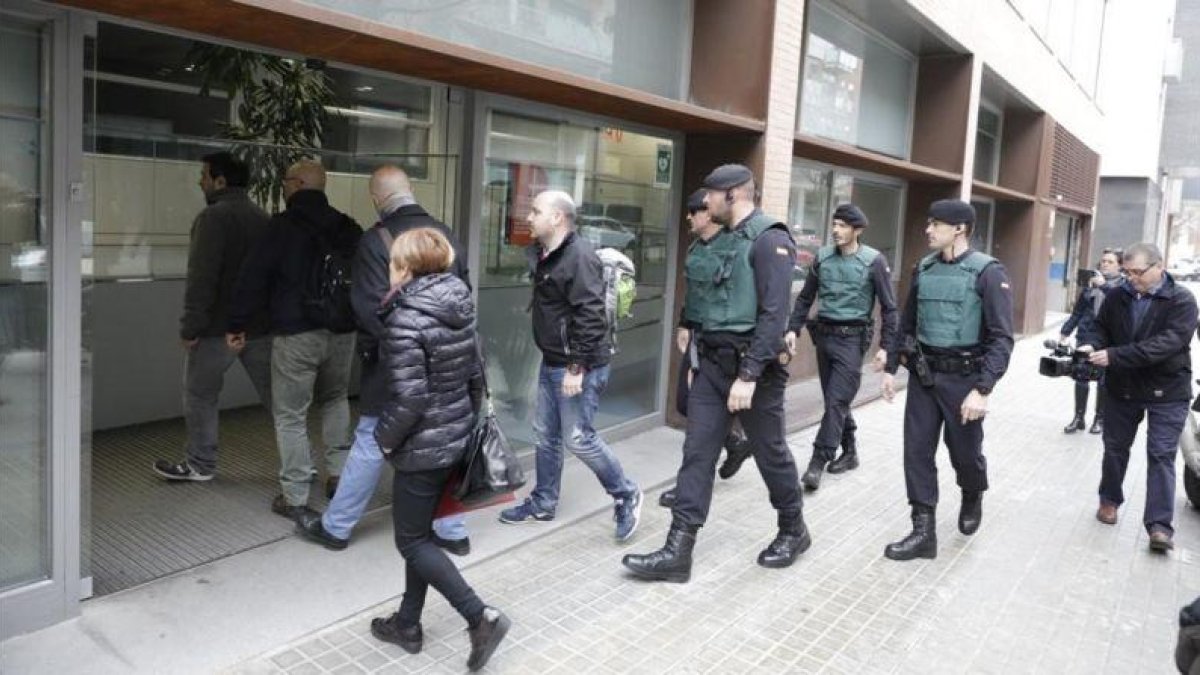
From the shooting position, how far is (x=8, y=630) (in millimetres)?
3707

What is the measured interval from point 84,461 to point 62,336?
0.55 meters

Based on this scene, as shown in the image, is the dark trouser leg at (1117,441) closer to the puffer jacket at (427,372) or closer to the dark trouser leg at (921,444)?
the dark trouser leg at (921,444)

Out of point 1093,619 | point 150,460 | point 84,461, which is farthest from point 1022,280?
point 84,461

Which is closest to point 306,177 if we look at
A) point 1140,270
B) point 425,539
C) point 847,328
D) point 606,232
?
point 425,539

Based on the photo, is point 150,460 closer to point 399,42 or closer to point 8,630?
A: point 8,630

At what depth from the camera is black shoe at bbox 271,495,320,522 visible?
200 inches

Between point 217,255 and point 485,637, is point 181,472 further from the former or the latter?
point 485,637

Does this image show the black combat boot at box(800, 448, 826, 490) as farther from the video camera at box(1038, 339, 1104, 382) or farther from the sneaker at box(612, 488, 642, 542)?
the sneaker at box(612, 488, 642, 542)

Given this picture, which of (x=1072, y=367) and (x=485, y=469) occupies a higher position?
(x=1072, y=367)

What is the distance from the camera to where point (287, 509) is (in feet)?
17.3

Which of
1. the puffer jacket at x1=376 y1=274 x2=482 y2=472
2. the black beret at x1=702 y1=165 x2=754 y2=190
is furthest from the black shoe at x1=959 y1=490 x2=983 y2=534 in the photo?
the puffer jacket at x1=376 y1=274 x2=482 y2=472

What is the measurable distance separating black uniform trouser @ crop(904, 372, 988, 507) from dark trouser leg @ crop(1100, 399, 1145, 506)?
1053mm

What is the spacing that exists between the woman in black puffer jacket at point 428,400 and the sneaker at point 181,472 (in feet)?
8.81

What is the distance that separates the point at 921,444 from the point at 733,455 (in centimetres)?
136
